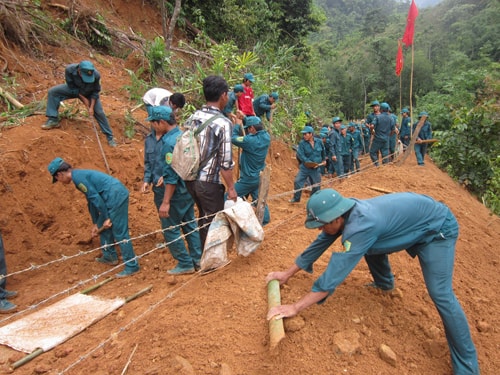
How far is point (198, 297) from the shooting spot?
3.01 meters

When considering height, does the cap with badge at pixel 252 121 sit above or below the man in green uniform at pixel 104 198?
above

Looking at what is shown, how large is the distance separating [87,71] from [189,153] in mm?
3163

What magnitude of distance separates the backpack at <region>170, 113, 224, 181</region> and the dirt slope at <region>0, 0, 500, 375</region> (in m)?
1.03

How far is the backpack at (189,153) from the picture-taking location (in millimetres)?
3266

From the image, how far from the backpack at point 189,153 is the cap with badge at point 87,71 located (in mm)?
2978

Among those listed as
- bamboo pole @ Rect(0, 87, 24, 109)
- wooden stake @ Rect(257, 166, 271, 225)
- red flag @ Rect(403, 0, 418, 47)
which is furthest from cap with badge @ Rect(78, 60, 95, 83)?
red flag @ Rect(403, 0, 418, 47)

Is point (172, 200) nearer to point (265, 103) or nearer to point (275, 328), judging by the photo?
point (275, 328)

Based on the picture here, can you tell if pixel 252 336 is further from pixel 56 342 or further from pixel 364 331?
pixel 56 342

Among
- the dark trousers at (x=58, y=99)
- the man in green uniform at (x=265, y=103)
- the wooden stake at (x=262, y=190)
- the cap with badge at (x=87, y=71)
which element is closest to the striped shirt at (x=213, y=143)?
the wooden stake at (x=262, y=190)

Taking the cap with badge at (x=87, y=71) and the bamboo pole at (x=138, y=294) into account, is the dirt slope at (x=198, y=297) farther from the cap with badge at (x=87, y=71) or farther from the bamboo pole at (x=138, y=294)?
the cap with badge at (x=87, y=71)

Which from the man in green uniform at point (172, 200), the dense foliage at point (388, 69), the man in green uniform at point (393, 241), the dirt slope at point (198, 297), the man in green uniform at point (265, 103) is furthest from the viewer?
the dense foliage at point (388, 69)

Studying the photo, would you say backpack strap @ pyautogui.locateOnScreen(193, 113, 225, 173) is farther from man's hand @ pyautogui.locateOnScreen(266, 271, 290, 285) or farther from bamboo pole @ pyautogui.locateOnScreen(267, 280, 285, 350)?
bamboo pole @ pyautogui.locateOnScreen(267, 280, 285, 350)

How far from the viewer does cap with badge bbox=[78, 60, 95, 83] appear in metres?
5.29

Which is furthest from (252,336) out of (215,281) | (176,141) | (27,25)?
(27,25)
